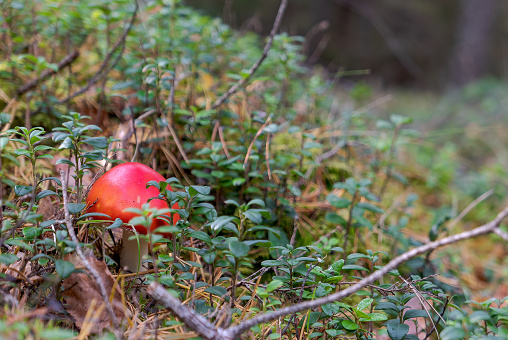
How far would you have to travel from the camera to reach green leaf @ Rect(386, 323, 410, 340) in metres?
1.39

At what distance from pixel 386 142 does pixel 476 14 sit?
921 centimetres

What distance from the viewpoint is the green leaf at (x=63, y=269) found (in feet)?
3.89

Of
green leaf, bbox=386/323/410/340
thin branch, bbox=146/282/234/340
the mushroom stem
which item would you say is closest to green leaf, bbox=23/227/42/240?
the mushroom stem

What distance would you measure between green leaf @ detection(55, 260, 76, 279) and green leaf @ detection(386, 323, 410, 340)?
1.12m

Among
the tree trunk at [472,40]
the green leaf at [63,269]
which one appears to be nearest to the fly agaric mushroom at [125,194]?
the green leaf at [63,269]

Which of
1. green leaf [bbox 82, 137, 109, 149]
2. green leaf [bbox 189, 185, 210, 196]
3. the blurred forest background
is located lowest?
the blurred forest background

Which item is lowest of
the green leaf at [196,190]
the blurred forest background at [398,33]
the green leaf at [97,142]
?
the blurred forest background at [398,33]

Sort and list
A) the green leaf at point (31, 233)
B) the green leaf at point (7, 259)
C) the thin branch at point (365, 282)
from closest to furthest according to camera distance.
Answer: the thin branch at point (365, 282)
the green leaf at point (7, 259)
the green leaf at point (31, 233)

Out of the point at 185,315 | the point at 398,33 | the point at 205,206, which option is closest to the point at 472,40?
the point at 398,33

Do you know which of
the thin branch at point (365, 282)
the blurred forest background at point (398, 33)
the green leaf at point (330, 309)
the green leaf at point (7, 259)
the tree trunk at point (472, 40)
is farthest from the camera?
the blurred forest background at point (398, 33)

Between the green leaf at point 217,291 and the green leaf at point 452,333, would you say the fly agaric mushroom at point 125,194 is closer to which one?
the green leaf at point 217,291

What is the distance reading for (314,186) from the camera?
2.71 m

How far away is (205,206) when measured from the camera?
1.53 metres

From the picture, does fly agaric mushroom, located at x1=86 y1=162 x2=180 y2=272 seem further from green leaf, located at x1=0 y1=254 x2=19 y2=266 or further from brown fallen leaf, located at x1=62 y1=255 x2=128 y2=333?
green leaf, located at x1=0 y1=254 x2=19 y2=266
